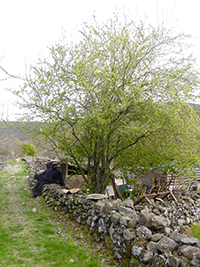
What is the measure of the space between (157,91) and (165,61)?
5.91 ft

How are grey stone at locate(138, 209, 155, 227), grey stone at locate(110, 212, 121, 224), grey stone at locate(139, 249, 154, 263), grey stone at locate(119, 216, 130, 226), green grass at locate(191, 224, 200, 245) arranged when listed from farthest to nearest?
1. green grass at locate(191, 224, 200, 245)
2. grey stone at locate(110, 212, 121, 224)
3. grey stone at locate(119, 216, 130, 226)
4. grey stone at locate(138, 209, 155, 227)
5. grey stone at locate(139, 249, 154, 263)

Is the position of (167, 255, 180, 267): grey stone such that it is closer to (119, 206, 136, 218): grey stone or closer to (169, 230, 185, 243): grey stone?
(169, 230, 185, 243): grey stone

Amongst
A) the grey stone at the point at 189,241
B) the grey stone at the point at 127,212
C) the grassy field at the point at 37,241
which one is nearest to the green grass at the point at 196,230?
the grey stone at the point at 127,212

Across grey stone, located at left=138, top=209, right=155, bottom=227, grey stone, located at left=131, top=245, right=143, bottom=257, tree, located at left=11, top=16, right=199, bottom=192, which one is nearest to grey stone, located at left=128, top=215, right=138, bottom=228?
grey stone, located at left=138, top=209, right=155, bottom=227

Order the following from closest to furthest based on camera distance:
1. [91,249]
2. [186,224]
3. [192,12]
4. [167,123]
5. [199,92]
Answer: [91,249], [192,12], [167,123], [199,92], [186,224]

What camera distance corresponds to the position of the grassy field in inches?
165

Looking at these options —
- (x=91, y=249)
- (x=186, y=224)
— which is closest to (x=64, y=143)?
(x=91, y=249)

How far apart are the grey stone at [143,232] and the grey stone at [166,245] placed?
350mm

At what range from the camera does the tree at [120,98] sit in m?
5.55

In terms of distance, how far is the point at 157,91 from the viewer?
5.49 m

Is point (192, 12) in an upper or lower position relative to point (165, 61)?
upper

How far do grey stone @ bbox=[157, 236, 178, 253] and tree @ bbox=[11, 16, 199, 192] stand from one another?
265cm

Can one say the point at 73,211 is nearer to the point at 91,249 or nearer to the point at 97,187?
the point at 97,187

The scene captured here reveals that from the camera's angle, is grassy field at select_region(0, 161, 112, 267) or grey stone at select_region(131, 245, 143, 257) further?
grassy field at select_region(0, 161, 112, 267)
